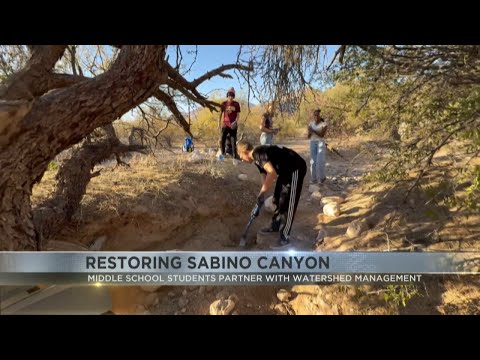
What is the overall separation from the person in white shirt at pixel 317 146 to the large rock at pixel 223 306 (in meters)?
1.30

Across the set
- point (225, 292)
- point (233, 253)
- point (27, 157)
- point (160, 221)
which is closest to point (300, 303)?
point (225, 292)

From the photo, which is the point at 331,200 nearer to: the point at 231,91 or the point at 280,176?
the point at 280,176

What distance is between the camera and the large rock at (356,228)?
2704 millimetres

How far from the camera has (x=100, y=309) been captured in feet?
5.75

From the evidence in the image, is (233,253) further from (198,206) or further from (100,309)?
(198,206)

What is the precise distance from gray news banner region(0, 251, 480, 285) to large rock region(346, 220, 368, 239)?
875 mm

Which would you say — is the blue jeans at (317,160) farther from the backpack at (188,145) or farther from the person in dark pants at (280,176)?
the backpack at (188,145)

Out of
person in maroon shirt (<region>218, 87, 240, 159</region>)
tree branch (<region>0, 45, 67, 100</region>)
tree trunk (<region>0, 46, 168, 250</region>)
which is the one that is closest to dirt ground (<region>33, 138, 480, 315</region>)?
person in maroon shirt (<region>218, 87, 240, 159</region>)

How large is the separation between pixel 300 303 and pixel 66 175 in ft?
7.23

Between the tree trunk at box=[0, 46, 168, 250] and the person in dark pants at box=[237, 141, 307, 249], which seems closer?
the tree trunk at box=[0, 46, 168, 250]

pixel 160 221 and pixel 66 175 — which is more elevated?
pixel 66 175

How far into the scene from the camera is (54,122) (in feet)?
6.53

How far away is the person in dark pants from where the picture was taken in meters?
2.46

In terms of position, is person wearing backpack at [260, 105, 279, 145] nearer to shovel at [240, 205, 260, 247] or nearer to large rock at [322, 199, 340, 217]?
shovel at [240, 205, 260, 247]
